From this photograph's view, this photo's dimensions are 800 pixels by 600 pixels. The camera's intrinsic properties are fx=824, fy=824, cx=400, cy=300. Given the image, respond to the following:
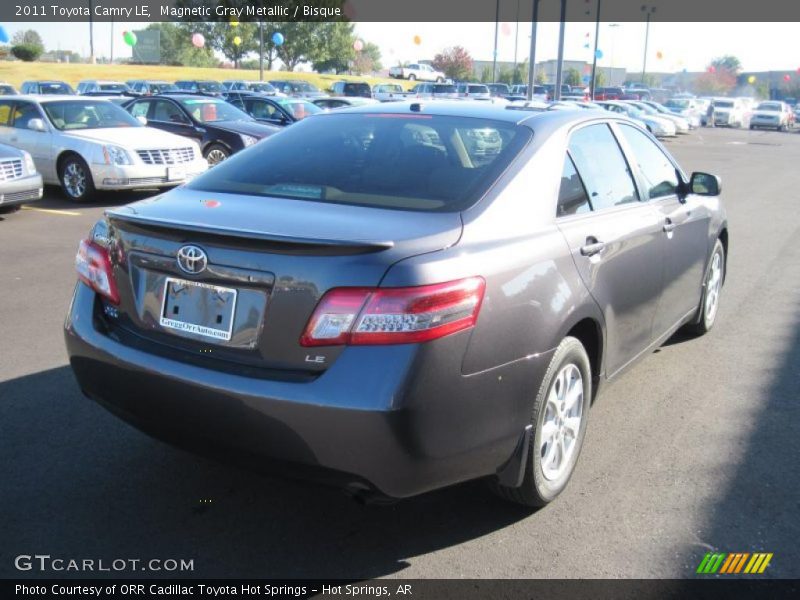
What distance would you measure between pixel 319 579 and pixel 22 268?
234 inches

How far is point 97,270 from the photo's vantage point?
3.37 metres

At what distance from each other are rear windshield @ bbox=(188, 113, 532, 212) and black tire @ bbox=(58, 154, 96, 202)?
880 centimetres

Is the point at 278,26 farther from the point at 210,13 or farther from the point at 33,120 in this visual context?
the point at 33,120

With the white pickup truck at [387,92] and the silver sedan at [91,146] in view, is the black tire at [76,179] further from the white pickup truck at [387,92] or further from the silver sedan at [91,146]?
the white pickup truck at [387,92]

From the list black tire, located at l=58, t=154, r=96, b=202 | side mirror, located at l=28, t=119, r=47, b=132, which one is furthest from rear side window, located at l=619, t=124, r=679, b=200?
side mirror, located at l=28, t=119, r=47, b=132

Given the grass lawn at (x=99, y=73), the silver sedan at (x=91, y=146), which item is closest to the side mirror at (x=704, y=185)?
the silver sedan at (x=91, y=146)

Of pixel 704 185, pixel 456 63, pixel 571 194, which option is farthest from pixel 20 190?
pixel 456 63

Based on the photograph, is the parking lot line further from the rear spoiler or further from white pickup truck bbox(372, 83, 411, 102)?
white pickup truck bbox(372, 83, 411, 102)

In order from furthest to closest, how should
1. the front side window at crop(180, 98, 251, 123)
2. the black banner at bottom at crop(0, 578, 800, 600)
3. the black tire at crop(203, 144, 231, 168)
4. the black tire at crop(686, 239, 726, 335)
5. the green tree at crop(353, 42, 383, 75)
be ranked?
the green tree at crop(353, 42, 383, 75) → the front side window at crop(180, 98, 251, 123) → the black tire at crop(203, 144, 231, 168) → the black tire at crop(686, 239, 726, 335) → the black banner at bottom at crop(0, 578, 800, 600)

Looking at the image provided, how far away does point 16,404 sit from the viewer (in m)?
4.44

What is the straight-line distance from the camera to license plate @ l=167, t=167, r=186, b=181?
12.2m

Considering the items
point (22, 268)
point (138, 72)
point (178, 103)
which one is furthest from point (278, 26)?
point (22, 268)

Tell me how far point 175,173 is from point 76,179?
148cm

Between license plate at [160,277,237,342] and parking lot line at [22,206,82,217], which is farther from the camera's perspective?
parking lot line at [22,206,82,217]
